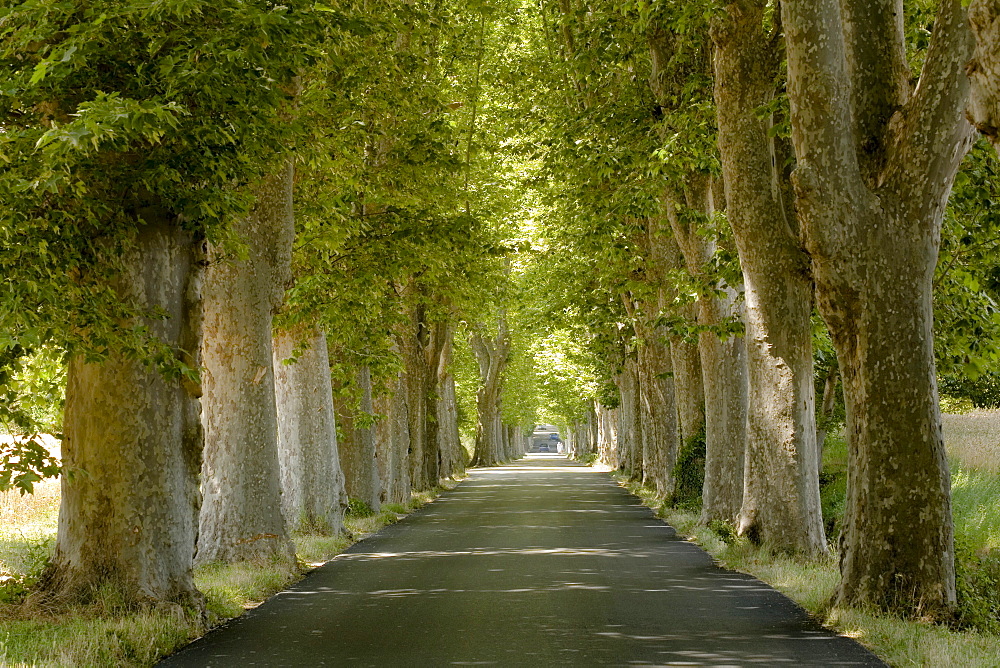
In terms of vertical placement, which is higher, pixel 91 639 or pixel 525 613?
pixel 91 639

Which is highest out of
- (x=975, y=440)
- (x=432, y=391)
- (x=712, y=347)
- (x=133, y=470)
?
(x=432, y=391)

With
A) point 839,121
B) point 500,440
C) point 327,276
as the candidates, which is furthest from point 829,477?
point 500,440

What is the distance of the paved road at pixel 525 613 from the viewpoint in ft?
26.7

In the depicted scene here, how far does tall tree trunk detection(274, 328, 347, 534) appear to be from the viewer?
58.2 feet

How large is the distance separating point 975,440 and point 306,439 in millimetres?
19504

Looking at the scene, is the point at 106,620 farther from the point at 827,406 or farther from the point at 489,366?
the point at 489,366

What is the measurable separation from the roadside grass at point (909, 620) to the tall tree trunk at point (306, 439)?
6297 mm

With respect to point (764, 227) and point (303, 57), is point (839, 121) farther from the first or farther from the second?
point (303, 57)

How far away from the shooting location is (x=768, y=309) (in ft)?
44.6

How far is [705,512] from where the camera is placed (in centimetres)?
1869

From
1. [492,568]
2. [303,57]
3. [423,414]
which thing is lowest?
[492,568]

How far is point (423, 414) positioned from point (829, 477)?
12.8 m

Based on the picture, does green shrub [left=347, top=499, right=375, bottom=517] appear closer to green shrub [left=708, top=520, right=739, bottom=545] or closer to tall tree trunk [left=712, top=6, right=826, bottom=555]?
green shrub [left=708, top=520, right=739, bottom=545]

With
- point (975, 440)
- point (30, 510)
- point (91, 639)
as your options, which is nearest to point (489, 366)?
point (975, 440)
